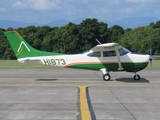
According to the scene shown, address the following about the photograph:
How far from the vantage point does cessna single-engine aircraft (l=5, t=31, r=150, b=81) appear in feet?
57.2

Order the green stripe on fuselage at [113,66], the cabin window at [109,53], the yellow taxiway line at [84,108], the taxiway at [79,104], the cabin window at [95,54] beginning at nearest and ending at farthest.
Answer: the yellow taxiway line at [84,108], the taxiway at [79,104], the green stripe on fuselage at [113,66], the cabin window at [109,53], the cabin window at [95,54]

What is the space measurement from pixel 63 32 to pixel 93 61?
149 feet

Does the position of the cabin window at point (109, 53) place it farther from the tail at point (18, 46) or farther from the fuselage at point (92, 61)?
the tail at point (18, 46)

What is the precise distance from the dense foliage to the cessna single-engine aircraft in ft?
134

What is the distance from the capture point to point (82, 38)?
65312mm

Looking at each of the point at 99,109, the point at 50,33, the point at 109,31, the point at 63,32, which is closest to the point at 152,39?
the point at 109,31

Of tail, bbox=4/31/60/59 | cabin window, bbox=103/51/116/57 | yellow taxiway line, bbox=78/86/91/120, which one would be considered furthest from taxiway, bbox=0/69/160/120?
tail, bbox=4/31/60/59

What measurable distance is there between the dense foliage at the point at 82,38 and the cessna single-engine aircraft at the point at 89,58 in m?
40.7

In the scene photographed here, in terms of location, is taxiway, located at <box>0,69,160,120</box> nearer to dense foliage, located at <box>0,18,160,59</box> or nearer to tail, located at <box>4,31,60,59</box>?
tail, located at <box>4,31,60,59</box>

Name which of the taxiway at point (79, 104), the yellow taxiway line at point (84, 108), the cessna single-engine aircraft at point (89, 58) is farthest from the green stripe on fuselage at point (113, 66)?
the yellow taxiway line at point (84, 108)

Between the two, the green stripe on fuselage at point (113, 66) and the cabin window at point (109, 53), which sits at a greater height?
the cabin window at point (109, 53)

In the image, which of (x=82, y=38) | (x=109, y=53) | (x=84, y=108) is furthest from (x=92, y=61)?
(x=82, y=38)

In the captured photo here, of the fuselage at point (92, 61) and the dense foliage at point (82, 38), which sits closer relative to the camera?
the fuselage at point (92, 61)

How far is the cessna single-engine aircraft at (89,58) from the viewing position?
17.4 m
